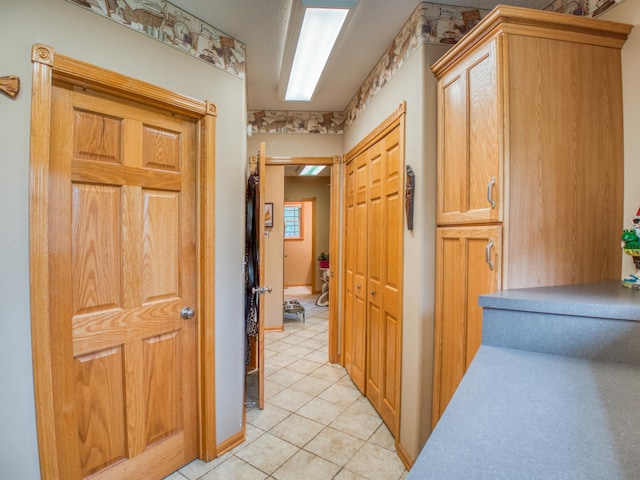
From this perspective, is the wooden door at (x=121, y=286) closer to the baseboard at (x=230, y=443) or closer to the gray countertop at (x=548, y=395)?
the baseboard at (x=230, y=443)

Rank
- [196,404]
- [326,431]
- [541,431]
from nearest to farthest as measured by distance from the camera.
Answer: [541,431] → [196,404] → [326,431]

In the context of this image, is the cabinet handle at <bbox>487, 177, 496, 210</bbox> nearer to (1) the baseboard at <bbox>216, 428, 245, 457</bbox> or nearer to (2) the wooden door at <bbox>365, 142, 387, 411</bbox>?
(2) the wooden door at <bbox>365, 142, 387, 411</bbox>

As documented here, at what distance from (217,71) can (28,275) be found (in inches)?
56.8

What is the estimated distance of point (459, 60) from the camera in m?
1.53

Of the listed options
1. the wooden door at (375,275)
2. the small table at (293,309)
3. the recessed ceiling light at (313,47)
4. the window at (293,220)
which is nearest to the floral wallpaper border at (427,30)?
the recessed ceiling light at (313,47)

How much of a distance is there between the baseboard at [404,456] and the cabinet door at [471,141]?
1357 mm

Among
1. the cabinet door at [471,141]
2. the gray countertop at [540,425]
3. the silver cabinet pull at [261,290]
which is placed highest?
the cabinet door at [471,141]

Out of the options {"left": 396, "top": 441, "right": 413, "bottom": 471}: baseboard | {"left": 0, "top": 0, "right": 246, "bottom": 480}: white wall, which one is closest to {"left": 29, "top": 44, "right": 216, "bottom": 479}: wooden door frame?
{"left": 0, "top": 0, "right": 246, "bottom": 480}: white wall

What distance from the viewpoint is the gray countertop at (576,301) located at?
36.8 inches

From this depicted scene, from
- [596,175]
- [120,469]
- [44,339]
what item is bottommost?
[120,469]

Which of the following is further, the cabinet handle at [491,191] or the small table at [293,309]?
the small table at [293,309]

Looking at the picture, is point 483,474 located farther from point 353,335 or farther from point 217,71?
point 353,335


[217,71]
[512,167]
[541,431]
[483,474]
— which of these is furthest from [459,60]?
[483,474]

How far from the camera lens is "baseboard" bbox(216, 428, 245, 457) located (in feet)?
6.31
